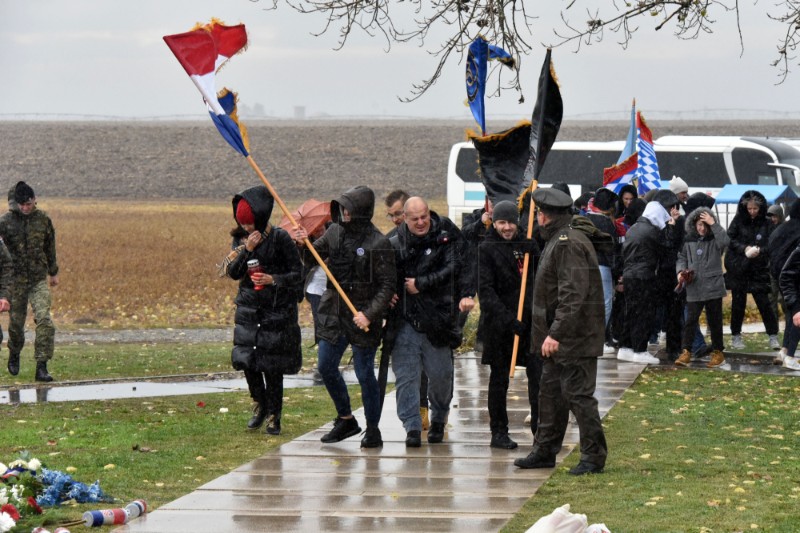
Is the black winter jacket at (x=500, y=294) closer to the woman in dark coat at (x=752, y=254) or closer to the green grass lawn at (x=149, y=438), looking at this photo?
the green grass lawn at (x=149, y=438)

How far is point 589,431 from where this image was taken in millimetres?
8711

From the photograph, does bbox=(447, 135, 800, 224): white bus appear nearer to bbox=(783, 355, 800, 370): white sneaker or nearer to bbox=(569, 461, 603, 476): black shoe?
bbox=(783, 355, 800, 370): white sneaker

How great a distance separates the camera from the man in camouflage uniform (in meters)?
13.8

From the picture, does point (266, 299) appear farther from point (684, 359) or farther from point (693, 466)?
point (684, 359)

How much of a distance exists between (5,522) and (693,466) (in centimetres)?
440

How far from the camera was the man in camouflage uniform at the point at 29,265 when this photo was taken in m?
13.8

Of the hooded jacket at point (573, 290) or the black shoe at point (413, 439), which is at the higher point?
the hooded jacket at point (573, 290)

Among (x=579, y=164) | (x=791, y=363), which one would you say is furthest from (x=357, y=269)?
(x=579, y=164)

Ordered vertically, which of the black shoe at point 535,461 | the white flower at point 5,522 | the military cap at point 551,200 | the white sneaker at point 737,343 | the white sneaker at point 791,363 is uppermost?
the military cap at point 551,200

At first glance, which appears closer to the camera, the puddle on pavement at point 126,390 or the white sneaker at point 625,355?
the puddle on pavement at point 126,390

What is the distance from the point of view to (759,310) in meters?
16.6

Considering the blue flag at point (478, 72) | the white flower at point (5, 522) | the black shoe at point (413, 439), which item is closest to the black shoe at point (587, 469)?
the black shoe at point (413, 439)

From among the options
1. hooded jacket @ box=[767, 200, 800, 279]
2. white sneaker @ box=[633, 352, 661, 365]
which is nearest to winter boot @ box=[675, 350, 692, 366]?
white sneaker @ box=[633, 352, 661, 365]

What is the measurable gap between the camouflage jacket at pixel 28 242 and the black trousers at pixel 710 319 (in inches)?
263
